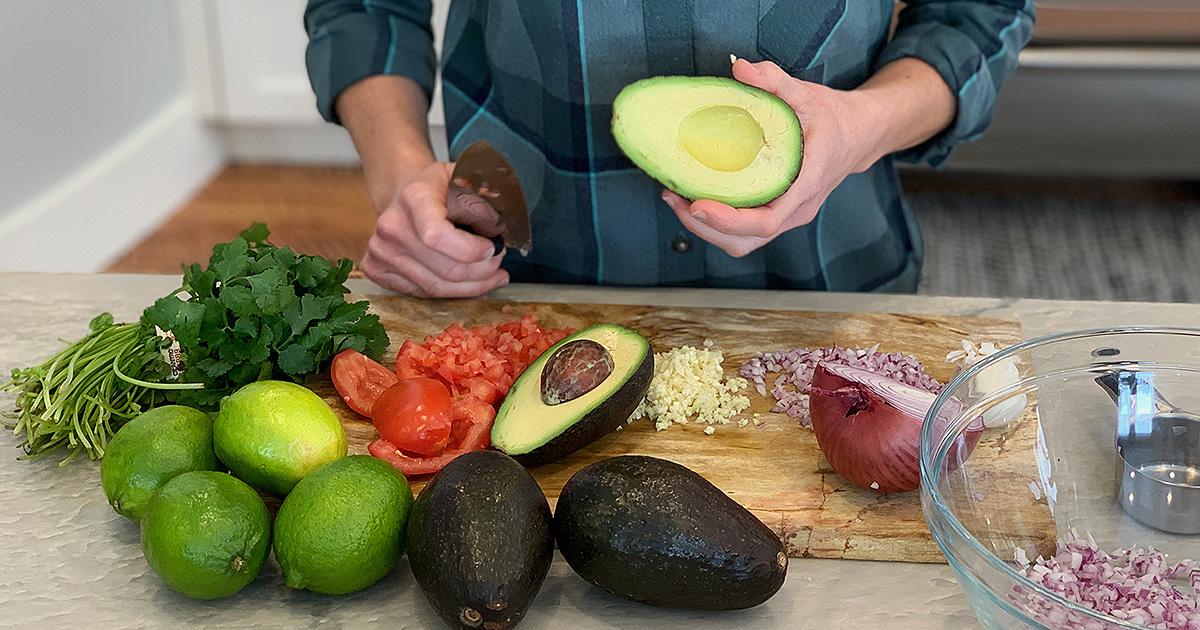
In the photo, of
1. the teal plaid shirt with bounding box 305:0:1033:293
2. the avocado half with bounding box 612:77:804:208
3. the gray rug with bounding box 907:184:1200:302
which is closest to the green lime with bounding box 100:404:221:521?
the avocado half with bounding box 612:77:804:208

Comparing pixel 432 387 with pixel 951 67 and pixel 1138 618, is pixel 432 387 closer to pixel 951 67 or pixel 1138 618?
pixel 1138 618

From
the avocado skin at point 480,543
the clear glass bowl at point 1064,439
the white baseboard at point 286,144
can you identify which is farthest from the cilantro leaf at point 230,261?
the white baseboard at point 286,144

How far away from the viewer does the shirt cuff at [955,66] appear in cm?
120

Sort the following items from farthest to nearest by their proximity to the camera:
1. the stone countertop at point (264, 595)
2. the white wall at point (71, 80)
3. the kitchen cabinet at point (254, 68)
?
1. the kitchen cabinet at point (254, 68)
2. the white wall at point (71, 80)
3. the stone countertop at point (264, 595)

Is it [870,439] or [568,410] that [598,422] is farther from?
[870,439]

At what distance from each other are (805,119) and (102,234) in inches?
96.3

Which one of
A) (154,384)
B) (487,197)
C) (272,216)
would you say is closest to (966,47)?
(487,197)

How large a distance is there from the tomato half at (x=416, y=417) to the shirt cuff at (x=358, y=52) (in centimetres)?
56

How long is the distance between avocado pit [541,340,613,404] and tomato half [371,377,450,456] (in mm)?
87

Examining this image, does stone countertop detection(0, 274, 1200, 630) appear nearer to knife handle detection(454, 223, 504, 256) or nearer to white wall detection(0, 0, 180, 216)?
knife handle detection(454, 223, 504, 256)

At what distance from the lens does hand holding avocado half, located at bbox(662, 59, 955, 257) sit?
38.1 inches

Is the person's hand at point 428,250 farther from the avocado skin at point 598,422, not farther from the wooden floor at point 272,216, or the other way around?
the wooden floor at point 272,216

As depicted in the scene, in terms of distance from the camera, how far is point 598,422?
90cm

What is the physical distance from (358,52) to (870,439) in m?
0.83
